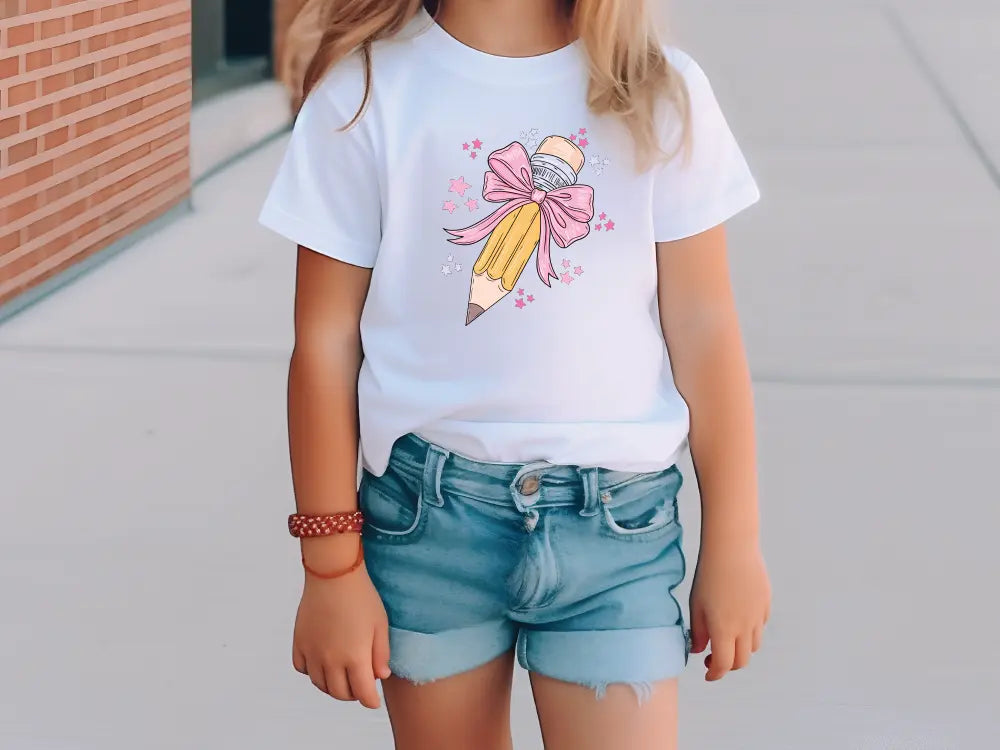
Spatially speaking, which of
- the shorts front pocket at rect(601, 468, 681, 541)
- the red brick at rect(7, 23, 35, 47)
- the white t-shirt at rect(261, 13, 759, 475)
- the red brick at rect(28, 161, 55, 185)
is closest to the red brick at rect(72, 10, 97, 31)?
the red brick at rect(7, 23, 35, 47)

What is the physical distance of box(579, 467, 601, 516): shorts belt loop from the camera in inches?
61.6

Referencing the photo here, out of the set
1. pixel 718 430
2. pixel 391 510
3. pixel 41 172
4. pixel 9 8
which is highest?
pixel 718 430

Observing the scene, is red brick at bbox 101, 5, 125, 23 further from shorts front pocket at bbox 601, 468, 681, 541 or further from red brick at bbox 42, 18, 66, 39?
shorts front pocket at bbox 601, 468, 681, 541

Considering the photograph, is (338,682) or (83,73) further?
(83,73)

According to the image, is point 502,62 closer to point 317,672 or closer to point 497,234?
point 497,234

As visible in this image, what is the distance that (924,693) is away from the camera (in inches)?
107

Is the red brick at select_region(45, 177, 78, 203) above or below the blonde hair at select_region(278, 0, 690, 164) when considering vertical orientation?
below

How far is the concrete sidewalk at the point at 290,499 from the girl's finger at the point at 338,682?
97 centimetres

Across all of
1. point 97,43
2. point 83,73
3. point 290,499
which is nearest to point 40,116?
point 83,73

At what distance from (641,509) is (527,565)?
0.14 meters

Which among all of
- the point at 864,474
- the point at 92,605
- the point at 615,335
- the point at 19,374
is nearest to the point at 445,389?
the point at 615,335

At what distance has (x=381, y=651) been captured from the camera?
163 cm

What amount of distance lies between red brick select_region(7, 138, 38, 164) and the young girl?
308cm

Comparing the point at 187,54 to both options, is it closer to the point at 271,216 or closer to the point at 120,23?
the point at 120,23
